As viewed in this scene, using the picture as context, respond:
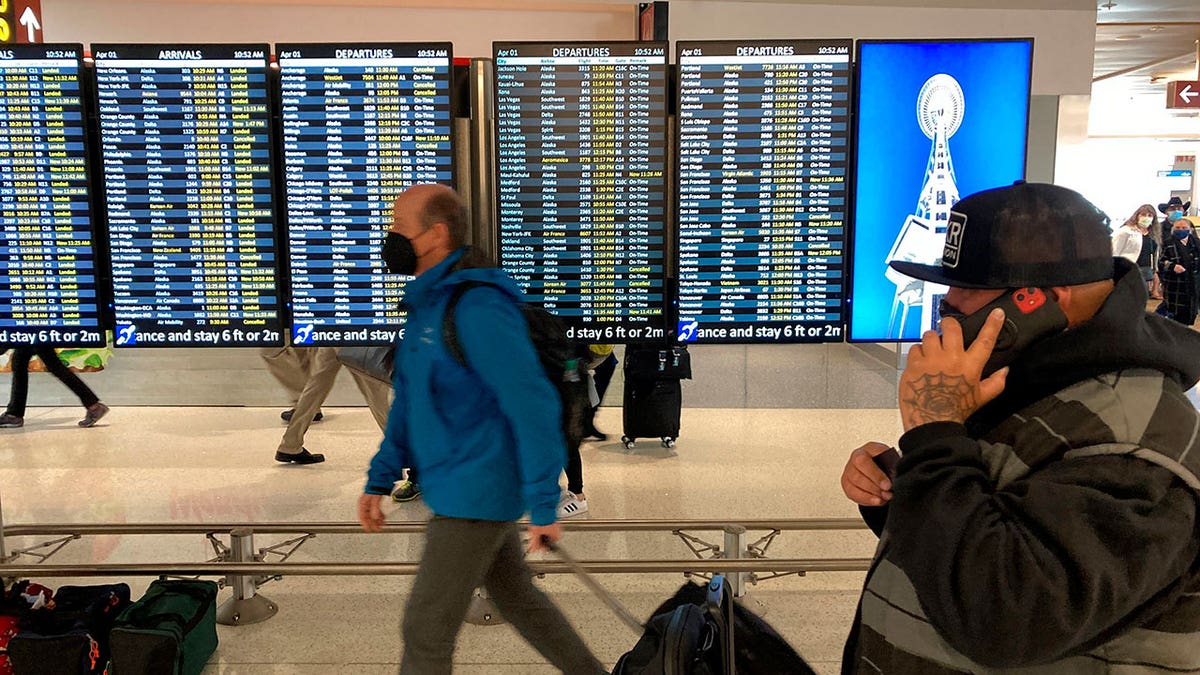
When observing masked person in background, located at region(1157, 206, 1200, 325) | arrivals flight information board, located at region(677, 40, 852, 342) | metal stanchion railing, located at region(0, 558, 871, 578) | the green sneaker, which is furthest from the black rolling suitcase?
masked person in background, located at region(1157, 206, 1200, 325)

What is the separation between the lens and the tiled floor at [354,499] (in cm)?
362

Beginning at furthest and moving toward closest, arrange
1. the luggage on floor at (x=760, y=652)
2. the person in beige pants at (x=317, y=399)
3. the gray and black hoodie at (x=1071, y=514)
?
the person in beige pants at (x=317, y=399) → the luggage on floor at (x=760, y=652) → the gray and black hoodie at (x=1071, y=514)

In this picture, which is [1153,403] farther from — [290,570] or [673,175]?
[290,570]

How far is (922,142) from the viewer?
11.1 ft

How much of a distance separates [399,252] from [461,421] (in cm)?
55

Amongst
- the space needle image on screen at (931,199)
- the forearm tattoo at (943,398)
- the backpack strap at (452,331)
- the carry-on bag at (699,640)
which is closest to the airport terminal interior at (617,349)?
the space needle image on screen at (931,199)

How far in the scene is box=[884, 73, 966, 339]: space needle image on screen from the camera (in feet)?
11.0

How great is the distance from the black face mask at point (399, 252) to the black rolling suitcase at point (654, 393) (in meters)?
4.00

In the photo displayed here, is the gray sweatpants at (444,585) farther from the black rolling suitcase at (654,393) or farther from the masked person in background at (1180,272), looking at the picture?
the masked person in background at (1180,272)

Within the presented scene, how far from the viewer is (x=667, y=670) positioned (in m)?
1.93

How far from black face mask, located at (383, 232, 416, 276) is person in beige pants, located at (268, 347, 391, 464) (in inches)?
124

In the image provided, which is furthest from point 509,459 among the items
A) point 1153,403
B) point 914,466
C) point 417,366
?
point 1153,403

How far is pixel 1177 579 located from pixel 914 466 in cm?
38

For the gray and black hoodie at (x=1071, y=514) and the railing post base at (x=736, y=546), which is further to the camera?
the railing post base at (x=736, y=546)
